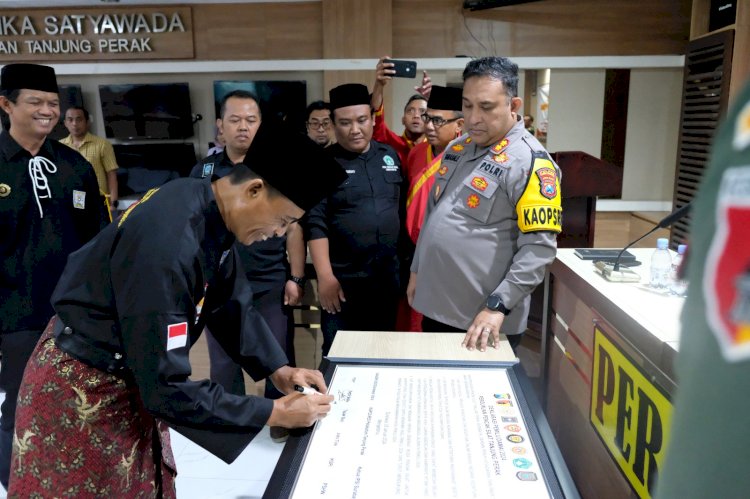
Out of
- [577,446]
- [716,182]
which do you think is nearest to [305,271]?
[577,446]

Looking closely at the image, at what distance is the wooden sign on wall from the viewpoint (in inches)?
201

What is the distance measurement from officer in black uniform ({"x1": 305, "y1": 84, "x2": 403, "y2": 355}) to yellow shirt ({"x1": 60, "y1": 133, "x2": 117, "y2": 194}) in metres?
3.50

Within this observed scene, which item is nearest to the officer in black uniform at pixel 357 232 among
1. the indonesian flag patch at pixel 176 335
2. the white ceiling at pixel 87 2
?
the indonesian flag patch at pixel 176 335

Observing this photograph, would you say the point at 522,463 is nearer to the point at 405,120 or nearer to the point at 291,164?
the point at 291,164

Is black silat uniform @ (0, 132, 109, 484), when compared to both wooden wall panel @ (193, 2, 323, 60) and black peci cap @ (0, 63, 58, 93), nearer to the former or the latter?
black peci cap @ (0, 63, 58, 93)

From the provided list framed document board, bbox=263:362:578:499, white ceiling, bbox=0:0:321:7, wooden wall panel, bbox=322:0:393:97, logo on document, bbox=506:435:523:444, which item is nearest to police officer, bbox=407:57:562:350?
framed document board, bbox=263:362:578:499

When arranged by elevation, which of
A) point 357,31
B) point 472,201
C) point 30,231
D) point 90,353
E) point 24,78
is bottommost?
point 90,353

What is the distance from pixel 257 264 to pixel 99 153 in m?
3.52

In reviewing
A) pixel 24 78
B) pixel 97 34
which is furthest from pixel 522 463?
pixel 97 34

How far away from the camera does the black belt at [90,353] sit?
1133 millimetres

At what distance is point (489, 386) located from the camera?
4.07 ft

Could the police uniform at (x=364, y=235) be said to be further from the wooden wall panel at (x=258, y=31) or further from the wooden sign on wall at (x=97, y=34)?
the wooden sign on wall at (x=97, y=34)

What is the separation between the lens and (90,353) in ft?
3.73

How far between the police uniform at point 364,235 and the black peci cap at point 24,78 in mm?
1134
